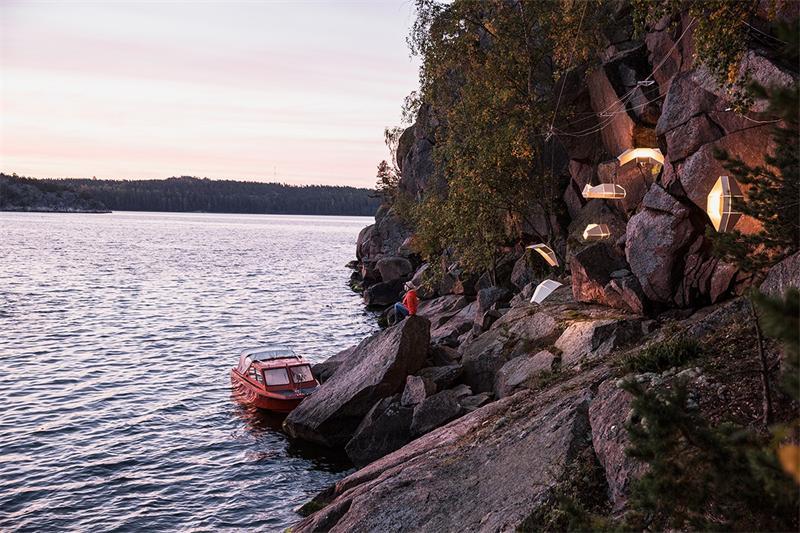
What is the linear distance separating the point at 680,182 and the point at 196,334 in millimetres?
32961

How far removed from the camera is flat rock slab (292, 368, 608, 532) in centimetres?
991

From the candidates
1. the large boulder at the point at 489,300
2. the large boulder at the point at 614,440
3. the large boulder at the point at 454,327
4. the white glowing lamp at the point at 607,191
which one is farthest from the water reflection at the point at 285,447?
the white glowing lamp at the point at 607,191

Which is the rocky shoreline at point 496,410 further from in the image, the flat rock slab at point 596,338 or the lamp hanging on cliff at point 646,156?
the lamp hanging on cliff at point 646,156

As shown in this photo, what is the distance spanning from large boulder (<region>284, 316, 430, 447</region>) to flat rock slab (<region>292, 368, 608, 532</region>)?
662 centimetres

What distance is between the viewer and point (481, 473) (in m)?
11.2

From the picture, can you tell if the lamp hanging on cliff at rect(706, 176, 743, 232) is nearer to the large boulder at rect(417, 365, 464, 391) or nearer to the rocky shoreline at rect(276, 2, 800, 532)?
the rocky shoreline at rect(276, 2, 800, 532)

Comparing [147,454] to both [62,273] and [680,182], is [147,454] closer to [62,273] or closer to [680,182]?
[680,182]

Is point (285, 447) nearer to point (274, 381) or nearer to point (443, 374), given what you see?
point (274, 381)

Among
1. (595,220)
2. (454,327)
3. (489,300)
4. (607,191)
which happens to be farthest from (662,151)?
(454,327)

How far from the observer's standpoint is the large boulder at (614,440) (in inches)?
331

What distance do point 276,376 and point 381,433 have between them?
848cm

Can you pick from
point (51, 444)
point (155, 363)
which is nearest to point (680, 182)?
point (51, 444)

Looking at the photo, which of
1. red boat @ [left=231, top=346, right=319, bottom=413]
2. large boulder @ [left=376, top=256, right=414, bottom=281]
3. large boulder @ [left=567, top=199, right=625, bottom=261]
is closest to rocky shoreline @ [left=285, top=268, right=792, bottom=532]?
red boat @ [left=231, top=346, right=319, bottom=413]

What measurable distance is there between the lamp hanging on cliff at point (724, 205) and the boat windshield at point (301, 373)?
17676 millimetres
